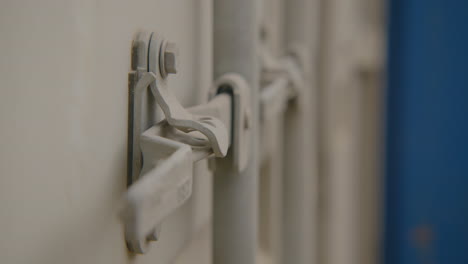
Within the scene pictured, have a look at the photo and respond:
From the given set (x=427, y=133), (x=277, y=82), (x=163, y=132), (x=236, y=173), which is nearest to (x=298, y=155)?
(x=277, y=82)

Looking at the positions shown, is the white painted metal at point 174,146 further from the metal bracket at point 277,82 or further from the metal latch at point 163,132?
the metal bracket at point 277,82

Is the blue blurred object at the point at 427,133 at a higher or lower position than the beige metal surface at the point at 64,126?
lower

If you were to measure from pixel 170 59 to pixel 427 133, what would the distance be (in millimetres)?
1586

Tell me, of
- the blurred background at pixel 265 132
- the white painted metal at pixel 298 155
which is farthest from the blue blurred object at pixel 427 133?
the white painted metal at pixel 298 155

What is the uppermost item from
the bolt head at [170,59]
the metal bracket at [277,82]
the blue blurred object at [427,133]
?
the bolt head at [170,59]

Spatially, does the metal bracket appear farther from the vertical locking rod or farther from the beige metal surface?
the beige metal surface

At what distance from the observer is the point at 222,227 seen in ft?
1.59

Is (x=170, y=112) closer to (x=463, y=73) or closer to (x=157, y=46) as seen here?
(x=157, y=46)

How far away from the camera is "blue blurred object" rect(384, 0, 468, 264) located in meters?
1.73

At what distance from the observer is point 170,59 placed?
0.35 meters

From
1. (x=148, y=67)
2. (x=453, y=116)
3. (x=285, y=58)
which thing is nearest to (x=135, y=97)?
(x=148, y=67)

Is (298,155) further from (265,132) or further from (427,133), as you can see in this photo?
(427,133)

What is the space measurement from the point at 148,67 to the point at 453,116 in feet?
5.24

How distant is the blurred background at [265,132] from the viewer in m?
0.25
